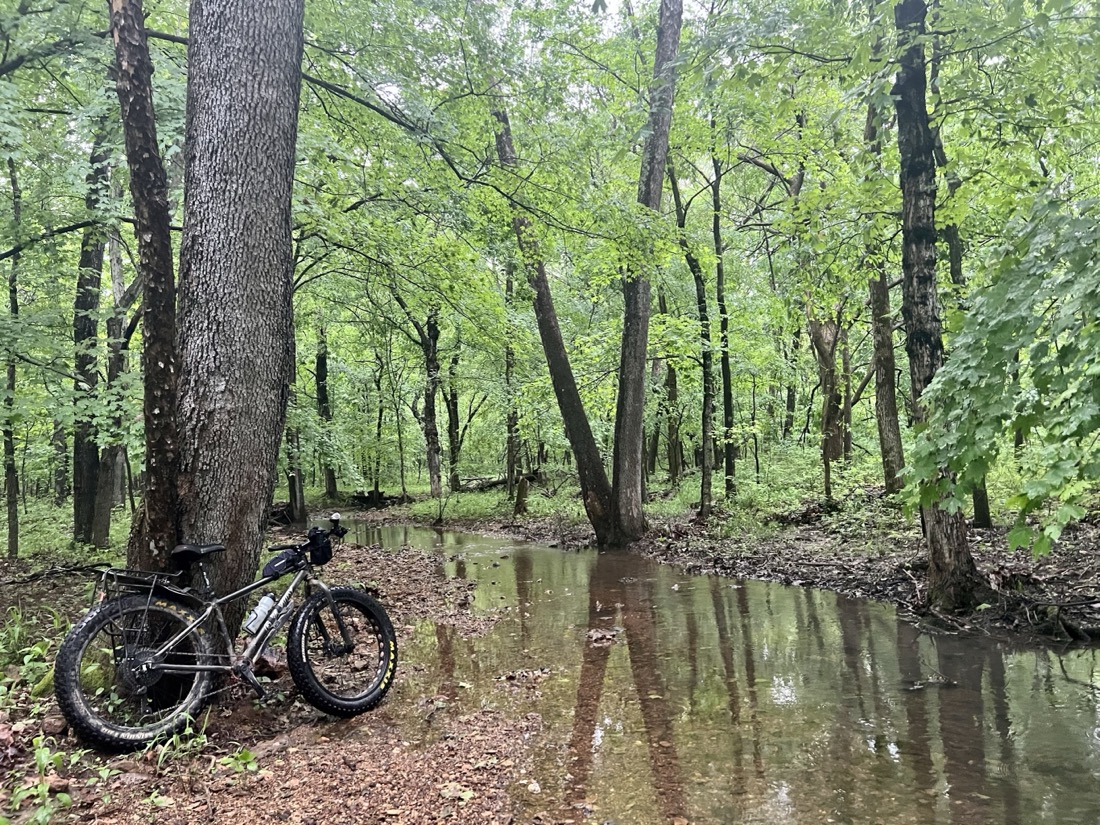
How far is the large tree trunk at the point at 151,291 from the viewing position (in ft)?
13.8

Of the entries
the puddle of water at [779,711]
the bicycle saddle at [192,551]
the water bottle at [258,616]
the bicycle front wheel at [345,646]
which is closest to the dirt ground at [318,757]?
the bicycle front wheel at [345,646]

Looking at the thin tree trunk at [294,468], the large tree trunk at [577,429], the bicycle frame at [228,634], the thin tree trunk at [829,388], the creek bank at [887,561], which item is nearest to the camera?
the bicycle frame at [228,634]

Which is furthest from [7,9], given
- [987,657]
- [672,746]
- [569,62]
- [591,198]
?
[987,657]

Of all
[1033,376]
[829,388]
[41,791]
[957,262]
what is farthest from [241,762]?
[829,388]

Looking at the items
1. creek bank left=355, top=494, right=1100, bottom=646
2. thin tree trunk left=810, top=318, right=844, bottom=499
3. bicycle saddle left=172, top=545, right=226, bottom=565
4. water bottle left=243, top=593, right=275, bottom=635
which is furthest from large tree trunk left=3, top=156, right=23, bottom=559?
thin tree trunk left=810, top=318, right=844, bottom=499

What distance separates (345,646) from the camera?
472cm

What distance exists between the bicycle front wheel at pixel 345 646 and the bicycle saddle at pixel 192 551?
74cm

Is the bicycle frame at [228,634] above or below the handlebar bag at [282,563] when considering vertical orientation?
below

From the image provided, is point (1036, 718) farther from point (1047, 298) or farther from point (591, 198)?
point (591, 198)

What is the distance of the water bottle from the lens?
428cm

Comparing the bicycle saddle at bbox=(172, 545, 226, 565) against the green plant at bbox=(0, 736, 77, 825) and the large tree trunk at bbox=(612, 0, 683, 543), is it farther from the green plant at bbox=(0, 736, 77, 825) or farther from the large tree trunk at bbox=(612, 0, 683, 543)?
the large tree trunk at bbox=(612, 0, 683, 543)

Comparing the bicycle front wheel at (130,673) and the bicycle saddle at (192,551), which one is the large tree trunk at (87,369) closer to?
the bicycle saddle at (192,551)

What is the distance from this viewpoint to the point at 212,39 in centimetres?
462

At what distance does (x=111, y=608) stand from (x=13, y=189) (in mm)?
9597
